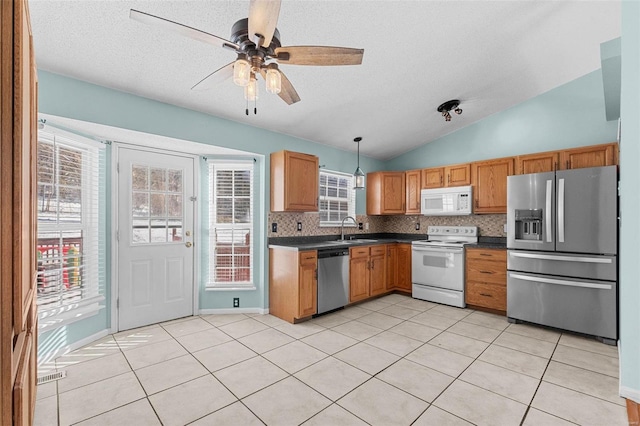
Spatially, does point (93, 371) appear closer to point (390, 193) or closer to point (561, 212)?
point (390, 193)

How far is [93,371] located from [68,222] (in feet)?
4.66

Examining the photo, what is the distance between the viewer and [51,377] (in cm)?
231

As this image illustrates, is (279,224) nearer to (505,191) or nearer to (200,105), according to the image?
(200,105)

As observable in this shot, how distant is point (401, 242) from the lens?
16.7 feet

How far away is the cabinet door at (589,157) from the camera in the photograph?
132 inches

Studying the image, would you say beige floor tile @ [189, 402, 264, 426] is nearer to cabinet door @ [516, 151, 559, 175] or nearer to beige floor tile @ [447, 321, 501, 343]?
beige floor tile @ [447, 321, 501, 343]

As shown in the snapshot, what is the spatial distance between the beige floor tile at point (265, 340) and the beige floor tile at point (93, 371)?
1.05 metres

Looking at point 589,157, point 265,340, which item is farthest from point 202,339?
point 589,157

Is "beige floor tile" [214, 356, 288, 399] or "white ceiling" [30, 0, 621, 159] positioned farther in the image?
"beige floor tile" [214, 356, 288, 399]

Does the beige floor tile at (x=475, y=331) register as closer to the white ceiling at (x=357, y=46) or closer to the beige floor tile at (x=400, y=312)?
the beige floor tile at (x=400, y=312)

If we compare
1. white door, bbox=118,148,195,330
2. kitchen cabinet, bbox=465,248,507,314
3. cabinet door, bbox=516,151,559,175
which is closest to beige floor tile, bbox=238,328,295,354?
white door, bbox=118,148,195,330

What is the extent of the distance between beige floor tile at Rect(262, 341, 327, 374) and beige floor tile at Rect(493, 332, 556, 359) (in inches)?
75.2

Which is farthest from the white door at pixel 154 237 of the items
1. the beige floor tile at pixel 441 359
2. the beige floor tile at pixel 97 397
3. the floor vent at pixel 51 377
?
the beige floor tile at pixel 441 359

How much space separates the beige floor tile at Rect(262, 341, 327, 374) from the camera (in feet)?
8.34
